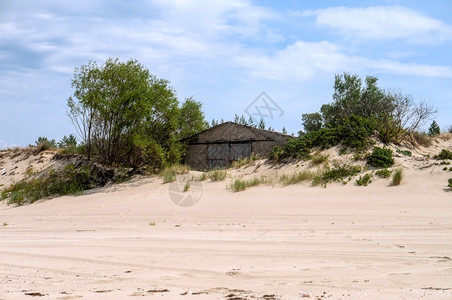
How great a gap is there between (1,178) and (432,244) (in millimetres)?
26765

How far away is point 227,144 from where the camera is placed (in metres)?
26.0

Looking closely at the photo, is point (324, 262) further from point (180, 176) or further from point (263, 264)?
point (180, 176)

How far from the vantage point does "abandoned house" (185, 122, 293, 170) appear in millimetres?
24562

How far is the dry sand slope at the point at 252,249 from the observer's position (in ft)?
16.8

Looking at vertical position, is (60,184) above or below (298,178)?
above

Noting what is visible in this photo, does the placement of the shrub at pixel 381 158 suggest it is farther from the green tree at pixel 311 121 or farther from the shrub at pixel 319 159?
the green tree at pixel 311 121

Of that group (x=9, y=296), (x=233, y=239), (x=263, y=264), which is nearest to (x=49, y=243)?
(x=233, y=239)

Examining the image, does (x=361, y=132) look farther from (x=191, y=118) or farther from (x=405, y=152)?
(x=191, y=118)

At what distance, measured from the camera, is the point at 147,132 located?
23.0m

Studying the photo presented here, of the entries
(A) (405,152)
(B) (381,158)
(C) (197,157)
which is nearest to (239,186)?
(B) (381,158)

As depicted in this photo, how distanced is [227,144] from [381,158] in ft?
35.4

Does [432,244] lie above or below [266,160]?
below

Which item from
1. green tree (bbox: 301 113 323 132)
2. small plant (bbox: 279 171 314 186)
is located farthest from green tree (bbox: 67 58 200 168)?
green tree (bbox: 301 113 323 132)

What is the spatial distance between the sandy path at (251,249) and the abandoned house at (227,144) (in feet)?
33.2
